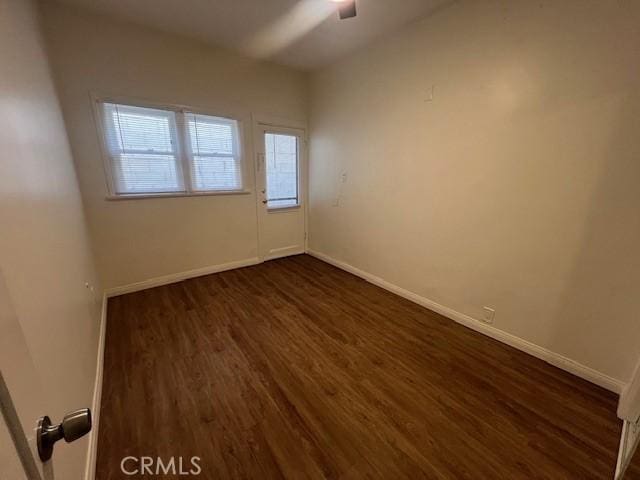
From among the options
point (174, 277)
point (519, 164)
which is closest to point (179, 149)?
point (174, 277)

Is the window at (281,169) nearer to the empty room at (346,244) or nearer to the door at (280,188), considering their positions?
the door at (280,188)

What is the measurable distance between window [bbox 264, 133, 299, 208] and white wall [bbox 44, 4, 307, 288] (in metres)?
0.31

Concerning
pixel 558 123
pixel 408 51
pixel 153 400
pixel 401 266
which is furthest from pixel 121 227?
pixel 558 123

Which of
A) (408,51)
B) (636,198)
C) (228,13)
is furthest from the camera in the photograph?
(408,51)

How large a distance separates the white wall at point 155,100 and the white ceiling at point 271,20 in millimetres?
205

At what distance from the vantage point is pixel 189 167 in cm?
306

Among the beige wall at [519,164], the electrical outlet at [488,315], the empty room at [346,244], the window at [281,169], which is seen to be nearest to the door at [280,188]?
the window at [281,169]

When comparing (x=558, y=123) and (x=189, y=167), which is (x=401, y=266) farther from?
(x=189, y=167)

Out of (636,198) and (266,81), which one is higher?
(266,81)

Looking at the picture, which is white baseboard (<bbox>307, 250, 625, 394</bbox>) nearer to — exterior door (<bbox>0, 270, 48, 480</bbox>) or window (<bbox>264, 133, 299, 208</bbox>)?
window (<bbox>264, 133, 299, 208</bbox>)

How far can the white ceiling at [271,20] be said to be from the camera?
2.20 meters

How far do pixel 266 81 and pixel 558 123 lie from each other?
124 inches

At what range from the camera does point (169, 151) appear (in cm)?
293

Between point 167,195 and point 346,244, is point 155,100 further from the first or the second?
point 346,244
